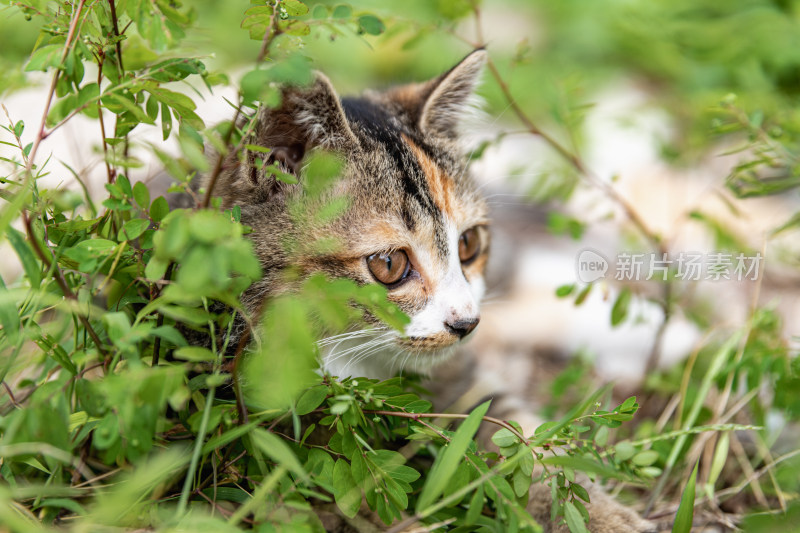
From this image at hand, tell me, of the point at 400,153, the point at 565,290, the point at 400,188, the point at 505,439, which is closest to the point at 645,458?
the point at 505,439

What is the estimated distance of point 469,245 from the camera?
1910 mm

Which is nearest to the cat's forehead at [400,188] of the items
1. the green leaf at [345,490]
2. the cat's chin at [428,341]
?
the cat's chin at [428,341]

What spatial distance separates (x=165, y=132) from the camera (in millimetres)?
1353

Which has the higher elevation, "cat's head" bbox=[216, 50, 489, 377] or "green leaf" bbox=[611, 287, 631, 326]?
"cat's head" bbox=[216, 50, 489, 377]

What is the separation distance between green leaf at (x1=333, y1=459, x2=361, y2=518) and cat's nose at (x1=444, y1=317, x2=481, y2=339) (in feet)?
1.54

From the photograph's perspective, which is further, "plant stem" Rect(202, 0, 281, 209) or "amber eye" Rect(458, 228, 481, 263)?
"amber eye" Rect(458, 228, 481, 263)

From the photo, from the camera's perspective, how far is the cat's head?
1509 millimetres

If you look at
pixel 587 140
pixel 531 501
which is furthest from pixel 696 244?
pixel 531 501

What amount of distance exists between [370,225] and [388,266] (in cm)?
12

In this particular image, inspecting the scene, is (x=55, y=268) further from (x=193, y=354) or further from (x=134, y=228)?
(x=193, y=354)

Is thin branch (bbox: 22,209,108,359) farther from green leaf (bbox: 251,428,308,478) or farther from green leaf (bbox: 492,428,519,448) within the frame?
green leaf (bbox: 492,428,519,448)

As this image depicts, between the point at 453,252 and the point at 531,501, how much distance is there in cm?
69

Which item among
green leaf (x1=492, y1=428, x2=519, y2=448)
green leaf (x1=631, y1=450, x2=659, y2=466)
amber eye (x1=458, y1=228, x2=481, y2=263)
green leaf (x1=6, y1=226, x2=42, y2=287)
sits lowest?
green leaf (x1=631, y1=450, x2=659, y2=466)

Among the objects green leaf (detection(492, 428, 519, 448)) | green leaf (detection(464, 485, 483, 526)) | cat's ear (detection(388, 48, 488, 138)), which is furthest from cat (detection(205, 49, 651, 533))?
green leaf (detection(464, 485, 483, 526))
